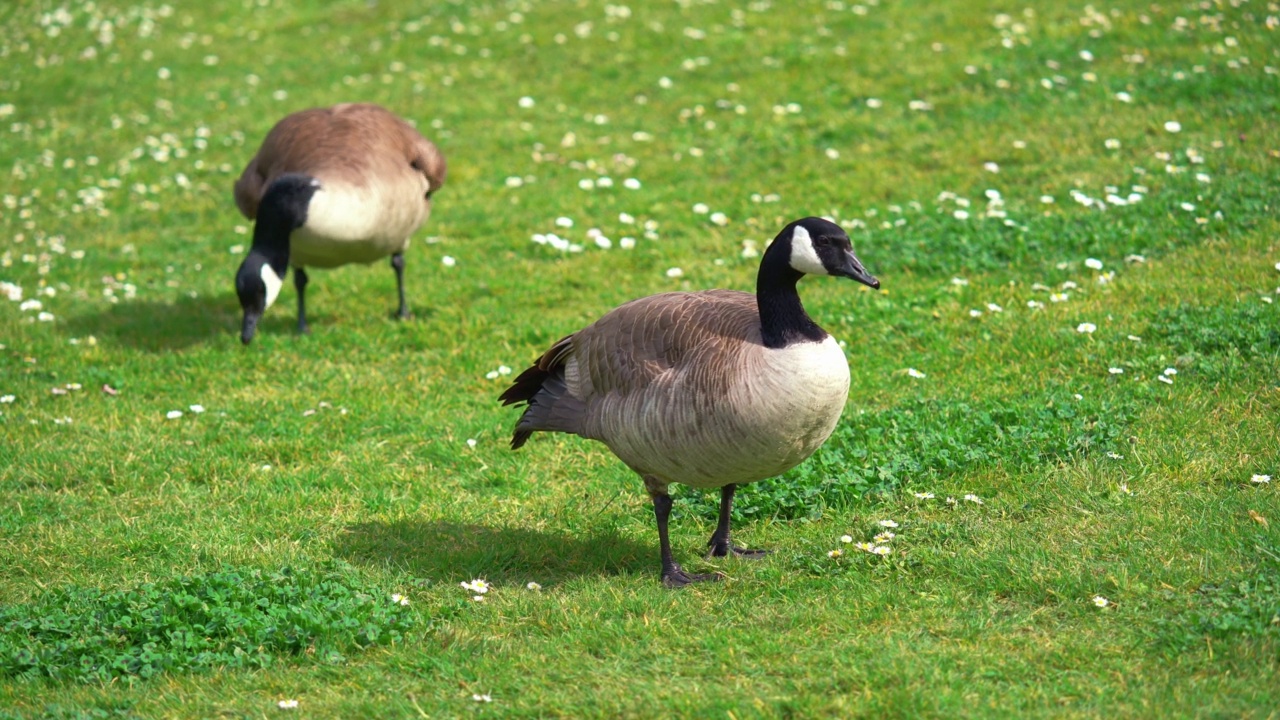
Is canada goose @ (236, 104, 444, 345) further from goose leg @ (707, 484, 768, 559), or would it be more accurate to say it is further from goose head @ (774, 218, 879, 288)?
goose head @ (774, 218, 879, 288)

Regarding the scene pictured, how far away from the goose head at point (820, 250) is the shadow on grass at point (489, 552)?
5.53 ft

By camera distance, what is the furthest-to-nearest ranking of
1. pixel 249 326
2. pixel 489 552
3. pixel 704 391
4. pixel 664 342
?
1. pixel 249 326
2. pixel 489 552
3. pixel 664 342
4. pixel 704 391

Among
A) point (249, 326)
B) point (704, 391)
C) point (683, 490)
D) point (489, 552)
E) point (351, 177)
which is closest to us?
point (704, 391)

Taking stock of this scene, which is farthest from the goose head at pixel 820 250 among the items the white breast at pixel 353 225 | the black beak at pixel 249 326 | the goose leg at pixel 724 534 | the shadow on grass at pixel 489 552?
the black beak at pixel 249 326

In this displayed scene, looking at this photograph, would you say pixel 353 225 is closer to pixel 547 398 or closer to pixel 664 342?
pixel 547 398

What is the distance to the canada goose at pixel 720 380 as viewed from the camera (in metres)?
5.12

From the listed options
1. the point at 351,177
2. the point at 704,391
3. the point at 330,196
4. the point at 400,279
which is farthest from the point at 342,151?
the point at 704,391

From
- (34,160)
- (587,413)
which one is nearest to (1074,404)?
(587,413)

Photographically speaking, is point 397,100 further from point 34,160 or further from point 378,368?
point 378,368

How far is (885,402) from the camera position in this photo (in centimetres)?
718

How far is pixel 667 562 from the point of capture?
5.71 m

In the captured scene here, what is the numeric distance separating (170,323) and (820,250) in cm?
657

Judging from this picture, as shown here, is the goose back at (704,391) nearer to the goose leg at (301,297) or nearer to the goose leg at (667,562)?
the goose leg at (667,562)

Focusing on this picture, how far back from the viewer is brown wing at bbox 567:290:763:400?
5324 mm
